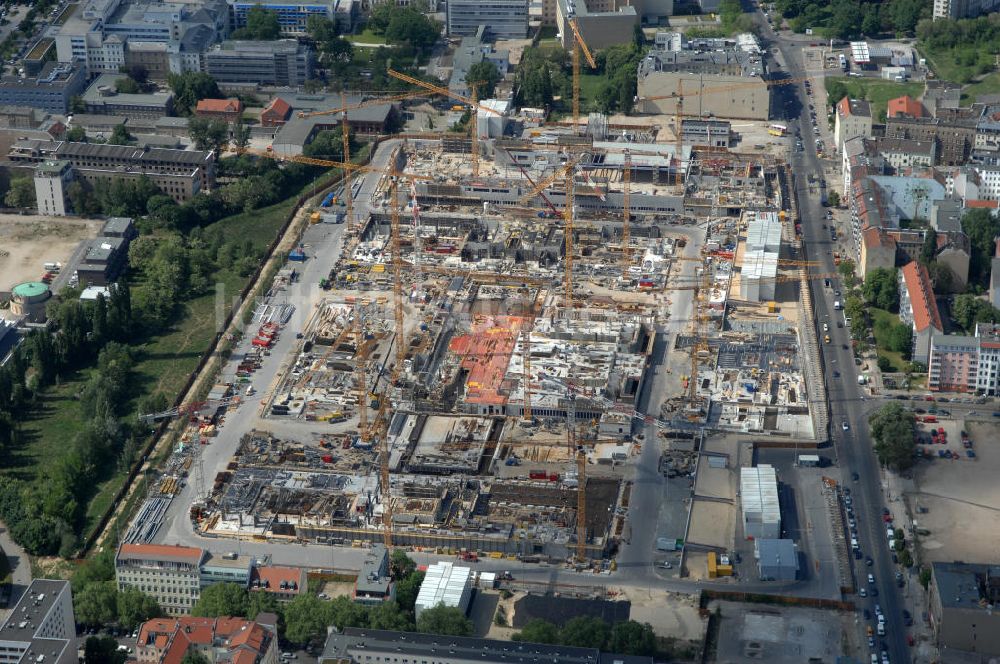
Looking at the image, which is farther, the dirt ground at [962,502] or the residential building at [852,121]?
the residential building at [852,121]

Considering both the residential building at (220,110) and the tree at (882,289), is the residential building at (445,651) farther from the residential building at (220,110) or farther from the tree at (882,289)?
the residential building at (220,110)

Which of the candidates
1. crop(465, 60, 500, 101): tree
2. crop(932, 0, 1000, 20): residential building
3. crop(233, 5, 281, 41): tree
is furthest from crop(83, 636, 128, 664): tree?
crop(932, 0, 1000, 20): residential building

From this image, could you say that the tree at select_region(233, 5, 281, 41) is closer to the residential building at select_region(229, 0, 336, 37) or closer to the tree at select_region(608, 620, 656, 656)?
the residential building at select_region(229, 0, 336, 37)

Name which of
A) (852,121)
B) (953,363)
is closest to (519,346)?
(953,363)

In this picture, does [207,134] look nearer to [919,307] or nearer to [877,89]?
[877,89]

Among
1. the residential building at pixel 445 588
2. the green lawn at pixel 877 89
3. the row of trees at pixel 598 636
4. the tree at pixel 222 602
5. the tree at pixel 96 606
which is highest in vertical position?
the green lawn at pixel 877 89

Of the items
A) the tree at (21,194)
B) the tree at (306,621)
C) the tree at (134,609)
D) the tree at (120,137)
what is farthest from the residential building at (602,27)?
the tree at (134,609)

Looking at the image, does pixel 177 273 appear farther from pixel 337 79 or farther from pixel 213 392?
pixel 337 79
